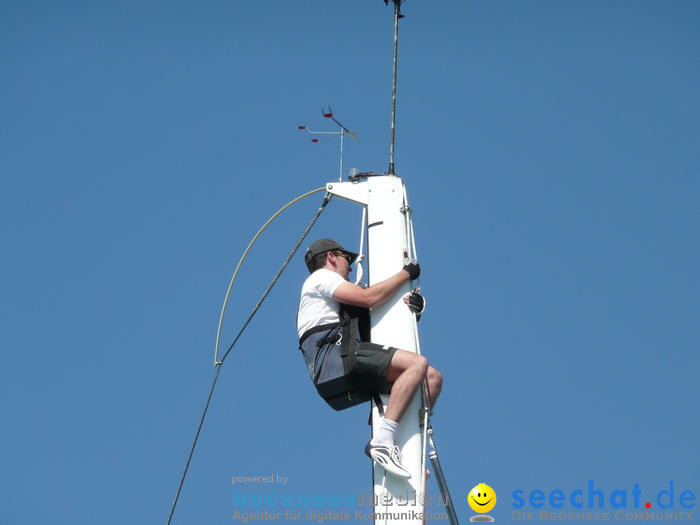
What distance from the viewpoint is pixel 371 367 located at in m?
9.24

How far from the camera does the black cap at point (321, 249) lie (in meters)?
10.2

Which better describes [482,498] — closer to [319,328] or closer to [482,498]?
[482,498]

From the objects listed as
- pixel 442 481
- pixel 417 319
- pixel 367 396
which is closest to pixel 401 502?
pixel 442 481

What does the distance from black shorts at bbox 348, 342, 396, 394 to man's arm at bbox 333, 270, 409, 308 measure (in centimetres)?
44

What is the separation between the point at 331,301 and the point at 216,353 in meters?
1.76

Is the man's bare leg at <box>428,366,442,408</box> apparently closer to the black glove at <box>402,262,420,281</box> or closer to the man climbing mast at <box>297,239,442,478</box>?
the man climbing mast at <box>297,239,442,478</box>

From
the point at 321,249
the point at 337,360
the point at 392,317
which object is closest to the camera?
the point at 337,360

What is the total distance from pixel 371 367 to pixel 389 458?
811 mm

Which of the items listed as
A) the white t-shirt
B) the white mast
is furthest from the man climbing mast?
the white mast

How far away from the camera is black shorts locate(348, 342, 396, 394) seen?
923 cm

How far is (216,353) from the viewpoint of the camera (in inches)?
430

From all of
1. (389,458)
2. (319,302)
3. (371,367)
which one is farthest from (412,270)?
(389,458)

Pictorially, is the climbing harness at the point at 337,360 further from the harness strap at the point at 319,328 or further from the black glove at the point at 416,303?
the black glove at the point at 416,303

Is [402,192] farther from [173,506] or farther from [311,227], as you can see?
[173,506]
